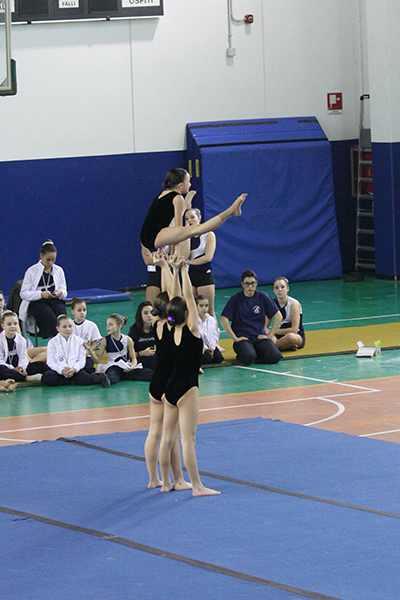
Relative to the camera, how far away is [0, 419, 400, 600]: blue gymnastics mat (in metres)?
4.55

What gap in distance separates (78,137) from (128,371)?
7.00m

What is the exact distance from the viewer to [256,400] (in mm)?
9008

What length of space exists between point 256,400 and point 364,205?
9192mm

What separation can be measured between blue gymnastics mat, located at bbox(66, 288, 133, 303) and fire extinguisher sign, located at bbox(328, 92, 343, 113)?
5261 mm

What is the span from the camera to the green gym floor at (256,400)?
26.6ft

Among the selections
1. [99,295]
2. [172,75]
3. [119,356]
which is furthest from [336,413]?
[172,75]

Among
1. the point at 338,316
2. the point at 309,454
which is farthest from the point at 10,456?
the point at 338,316

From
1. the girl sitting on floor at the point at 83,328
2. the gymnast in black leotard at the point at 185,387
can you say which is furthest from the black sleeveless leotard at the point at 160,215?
the girl sitting on floor at the point at 83,328

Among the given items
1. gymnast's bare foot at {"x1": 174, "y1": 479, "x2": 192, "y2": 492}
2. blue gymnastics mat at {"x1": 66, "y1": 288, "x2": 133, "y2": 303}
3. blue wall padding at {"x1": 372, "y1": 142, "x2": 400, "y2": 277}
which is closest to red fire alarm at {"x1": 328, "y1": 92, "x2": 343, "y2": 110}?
blue wall padding at {"x1": 372, "y1": 142, "x2": 400, "y2": 277}

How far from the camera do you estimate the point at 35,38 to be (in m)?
15.6

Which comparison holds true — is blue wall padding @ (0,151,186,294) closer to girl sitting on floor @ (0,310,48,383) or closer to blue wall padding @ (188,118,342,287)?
blue wall padding @ (188,118,342,287)

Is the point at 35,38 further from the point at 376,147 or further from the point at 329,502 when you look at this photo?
the point at 329,502

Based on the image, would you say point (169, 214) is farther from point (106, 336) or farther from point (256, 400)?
point (106, 336)

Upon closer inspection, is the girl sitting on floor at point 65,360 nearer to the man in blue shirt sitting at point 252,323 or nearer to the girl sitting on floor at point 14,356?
the girl sitting on floor at point 14,356
